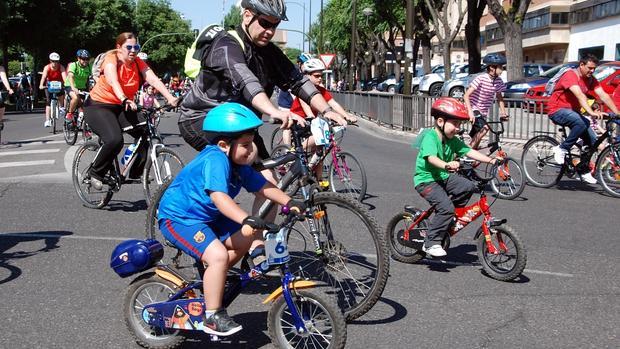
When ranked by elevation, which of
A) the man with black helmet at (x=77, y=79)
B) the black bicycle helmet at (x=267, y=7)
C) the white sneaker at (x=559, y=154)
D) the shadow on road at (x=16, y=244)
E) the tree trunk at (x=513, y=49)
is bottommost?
the shadow on road at (x=16, y=244)

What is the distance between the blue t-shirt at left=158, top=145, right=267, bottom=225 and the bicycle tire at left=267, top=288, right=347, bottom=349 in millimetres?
642

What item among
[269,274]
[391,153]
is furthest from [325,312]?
[391,153]

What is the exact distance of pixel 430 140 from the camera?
5758mm

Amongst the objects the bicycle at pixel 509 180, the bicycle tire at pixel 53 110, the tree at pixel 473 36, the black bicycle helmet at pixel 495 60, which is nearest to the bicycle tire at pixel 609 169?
the bicycle at pixel 509 180

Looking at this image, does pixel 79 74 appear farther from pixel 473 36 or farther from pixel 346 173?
pixel 473 36

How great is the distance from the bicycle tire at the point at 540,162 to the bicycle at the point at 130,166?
17.2ft

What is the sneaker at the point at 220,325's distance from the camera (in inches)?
151

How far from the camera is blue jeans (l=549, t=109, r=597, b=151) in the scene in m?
9.96

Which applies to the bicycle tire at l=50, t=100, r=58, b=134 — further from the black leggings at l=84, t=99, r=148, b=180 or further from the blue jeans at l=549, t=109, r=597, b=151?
the blue jeans at l=549, t=109, r=597, b=151

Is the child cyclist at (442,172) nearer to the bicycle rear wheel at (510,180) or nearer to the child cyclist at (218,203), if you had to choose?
the child cyclist at (218,203)

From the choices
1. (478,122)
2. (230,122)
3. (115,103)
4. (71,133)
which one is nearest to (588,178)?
(478,122)

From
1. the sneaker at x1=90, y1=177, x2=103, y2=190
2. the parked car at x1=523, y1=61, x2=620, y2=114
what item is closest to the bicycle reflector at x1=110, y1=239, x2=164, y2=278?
the sneaker at x1=90, y1=177, x2=103, y2=190

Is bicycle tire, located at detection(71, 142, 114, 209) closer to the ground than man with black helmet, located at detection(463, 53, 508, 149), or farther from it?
closer to the ground

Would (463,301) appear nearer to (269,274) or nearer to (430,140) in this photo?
(430,140)
